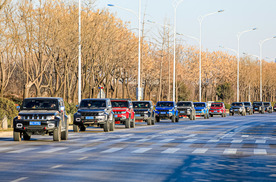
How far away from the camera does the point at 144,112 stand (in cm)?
4378

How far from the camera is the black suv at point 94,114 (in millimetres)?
31719

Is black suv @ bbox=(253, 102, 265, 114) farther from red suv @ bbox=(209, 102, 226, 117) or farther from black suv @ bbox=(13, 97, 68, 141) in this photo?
black suv @ bbox=(13, 97, 68, 141)

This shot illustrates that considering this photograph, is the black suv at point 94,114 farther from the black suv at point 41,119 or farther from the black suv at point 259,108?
the black suv at point 259,108

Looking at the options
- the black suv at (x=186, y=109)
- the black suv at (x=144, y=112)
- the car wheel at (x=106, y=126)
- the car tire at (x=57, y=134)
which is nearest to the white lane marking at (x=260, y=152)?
the car tire at (x=57, y=134)

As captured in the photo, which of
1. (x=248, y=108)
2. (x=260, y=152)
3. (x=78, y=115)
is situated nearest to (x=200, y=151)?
(x=260, y=152)

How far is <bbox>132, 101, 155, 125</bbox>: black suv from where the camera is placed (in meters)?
43.6

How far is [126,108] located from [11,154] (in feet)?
62.3

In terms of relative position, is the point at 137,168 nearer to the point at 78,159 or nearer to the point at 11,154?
the point at 78,159

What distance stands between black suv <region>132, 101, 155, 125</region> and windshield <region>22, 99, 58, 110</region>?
18.3m

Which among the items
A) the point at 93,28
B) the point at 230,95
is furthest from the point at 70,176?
the point at 230,95

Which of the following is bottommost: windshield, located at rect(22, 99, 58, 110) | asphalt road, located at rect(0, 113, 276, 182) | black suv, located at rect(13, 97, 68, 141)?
asphalt road, located at rect(0, 113, 276, 182)

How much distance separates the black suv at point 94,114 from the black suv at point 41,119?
599cm

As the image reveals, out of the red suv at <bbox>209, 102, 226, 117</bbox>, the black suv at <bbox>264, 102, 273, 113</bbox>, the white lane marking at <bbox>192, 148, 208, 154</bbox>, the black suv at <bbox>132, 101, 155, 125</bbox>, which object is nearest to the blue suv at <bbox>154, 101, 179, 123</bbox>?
the black suv at <bbox>132, 101, 155, 125</bbox>

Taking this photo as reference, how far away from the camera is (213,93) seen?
140 meters
